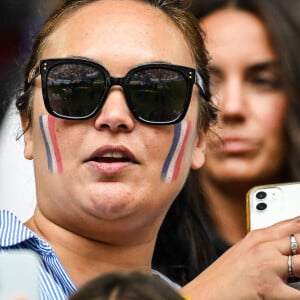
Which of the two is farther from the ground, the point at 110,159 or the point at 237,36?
the point at 237,36

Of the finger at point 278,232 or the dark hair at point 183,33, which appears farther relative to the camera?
the dark hair at point 183,33

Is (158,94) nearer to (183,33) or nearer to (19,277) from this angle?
(183,33)

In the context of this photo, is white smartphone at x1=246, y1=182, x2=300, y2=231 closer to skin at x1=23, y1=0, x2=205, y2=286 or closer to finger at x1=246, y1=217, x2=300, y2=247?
finger at x1=246, y1=217, x2=300, y2=247

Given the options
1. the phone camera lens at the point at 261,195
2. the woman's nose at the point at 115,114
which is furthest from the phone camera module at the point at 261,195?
the woman's nose at the point at 115,114

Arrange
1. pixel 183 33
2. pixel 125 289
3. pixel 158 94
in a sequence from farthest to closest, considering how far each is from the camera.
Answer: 1. pixel 183 33
2. pixel 158 94
3. pixel 125 289

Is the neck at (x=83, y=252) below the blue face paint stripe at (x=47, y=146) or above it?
below

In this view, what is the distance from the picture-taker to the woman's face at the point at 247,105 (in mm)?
3857

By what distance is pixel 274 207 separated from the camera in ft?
9.33

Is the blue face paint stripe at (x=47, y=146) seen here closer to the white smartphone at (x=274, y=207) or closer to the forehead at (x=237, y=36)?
the white smartphone at (x=274, y=207)

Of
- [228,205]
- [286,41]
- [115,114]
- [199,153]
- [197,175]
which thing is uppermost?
[286,41]

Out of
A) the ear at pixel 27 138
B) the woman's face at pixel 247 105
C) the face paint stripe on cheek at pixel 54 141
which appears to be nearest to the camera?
the face paint stripe on cheek at pixel 54 141

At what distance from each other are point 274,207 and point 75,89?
576mm

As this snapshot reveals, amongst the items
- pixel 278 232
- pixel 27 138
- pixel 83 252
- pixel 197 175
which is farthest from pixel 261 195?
pixel 197 175

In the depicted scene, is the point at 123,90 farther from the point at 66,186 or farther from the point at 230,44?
the point at 230,44
